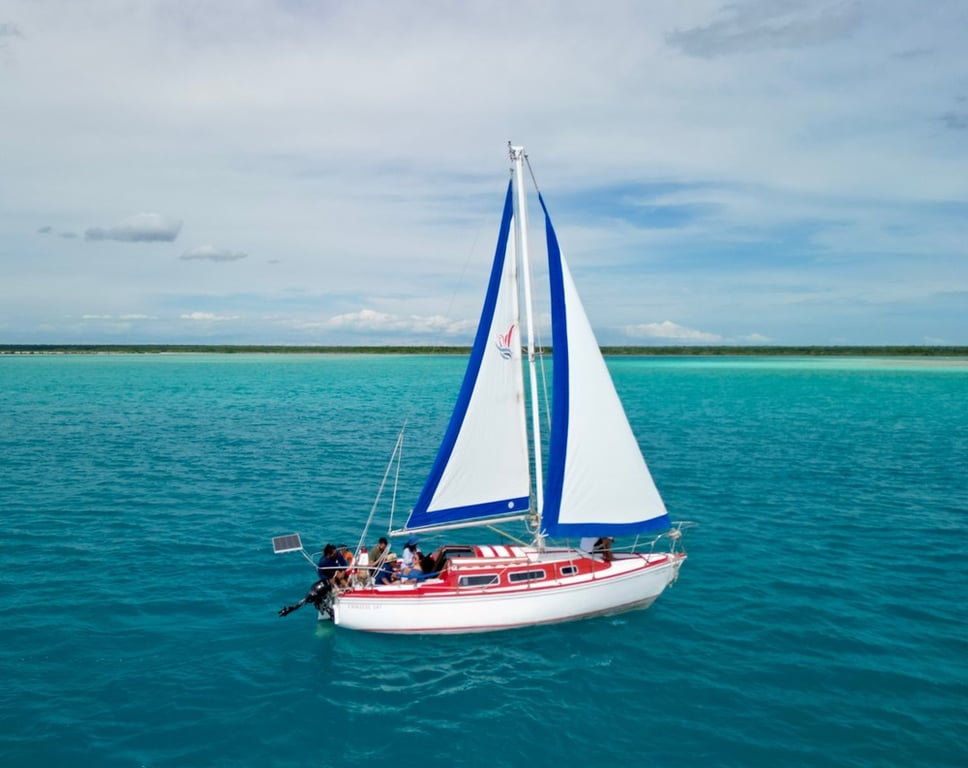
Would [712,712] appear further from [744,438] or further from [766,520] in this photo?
[744,438]

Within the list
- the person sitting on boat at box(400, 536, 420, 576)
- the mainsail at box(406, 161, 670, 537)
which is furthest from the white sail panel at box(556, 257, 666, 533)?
the person sitting on boat at box(400, 536, 420, 576)

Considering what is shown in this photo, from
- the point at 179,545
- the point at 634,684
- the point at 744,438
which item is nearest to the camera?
the point at 634,684

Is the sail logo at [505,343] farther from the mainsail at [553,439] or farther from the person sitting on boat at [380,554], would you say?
the person sitting on boat at [380,554]

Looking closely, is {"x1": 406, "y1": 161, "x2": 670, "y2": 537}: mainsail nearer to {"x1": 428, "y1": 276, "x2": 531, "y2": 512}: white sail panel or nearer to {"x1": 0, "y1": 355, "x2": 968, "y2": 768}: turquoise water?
{"x1": 428, "y1": 276, "x2": 531, "y2": 512}: white sail panel

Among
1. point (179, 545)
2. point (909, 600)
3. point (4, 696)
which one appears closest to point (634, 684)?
point (909, 600)

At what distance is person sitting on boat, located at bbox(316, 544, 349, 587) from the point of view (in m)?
20.3

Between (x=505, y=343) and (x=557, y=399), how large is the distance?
2.44 meters

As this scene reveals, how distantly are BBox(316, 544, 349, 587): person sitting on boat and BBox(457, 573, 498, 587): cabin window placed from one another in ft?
12.2

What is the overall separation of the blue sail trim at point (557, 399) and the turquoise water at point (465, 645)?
3.79 m

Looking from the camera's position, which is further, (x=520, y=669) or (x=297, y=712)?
(x=520, y=669)

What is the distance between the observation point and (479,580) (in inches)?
800

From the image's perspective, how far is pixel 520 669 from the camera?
1858 centimetres

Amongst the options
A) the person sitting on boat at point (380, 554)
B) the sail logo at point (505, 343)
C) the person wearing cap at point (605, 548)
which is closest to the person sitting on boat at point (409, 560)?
the person sitting on boat at point (380, 554)

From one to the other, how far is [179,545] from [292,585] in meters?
6.74
